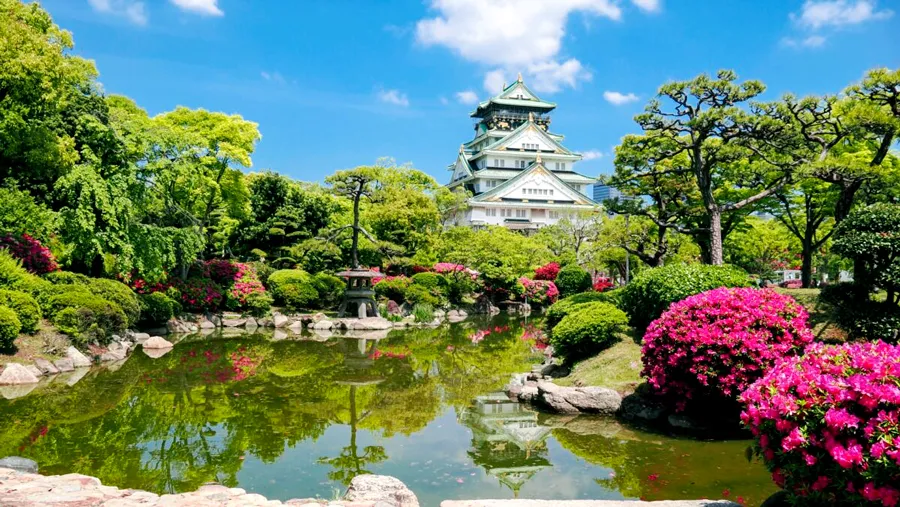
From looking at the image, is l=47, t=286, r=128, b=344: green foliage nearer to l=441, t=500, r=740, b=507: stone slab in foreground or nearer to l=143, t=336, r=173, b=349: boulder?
l=143, t=336, r=173, b=349: boulder

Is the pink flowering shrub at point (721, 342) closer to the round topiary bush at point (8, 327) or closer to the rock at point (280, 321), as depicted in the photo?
A: the round topiary bush at point (8, 327)

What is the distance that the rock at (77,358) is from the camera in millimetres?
11629

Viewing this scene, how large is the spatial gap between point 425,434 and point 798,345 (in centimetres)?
483

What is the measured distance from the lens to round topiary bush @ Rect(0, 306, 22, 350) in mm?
10242

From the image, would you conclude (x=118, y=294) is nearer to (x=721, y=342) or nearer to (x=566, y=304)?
(x=566, y=304)

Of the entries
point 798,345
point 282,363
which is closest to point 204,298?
point 282,363

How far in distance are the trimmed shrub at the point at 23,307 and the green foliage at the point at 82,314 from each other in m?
0.65

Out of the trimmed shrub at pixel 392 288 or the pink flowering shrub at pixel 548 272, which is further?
the pink flowering shrub at pixel 548 272

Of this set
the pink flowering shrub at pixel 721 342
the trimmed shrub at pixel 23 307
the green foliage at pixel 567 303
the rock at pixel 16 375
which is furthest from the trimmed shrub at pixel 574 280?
the rock at pixel 16 375

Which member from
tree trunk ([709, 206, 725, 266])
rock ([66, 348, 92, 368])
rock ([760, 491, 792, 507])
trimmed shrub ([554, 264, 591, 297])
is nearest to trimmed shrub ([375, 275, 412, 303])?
trimmed shrub ([554, 264, 591, 297])

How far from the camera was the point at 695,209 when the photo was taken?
595 inches

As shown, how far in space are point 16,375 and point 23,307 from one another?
1.59 metres

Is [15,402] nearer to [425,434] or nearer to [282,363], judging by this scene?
[282,363]

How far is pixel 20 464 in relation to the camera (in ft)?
18.8
